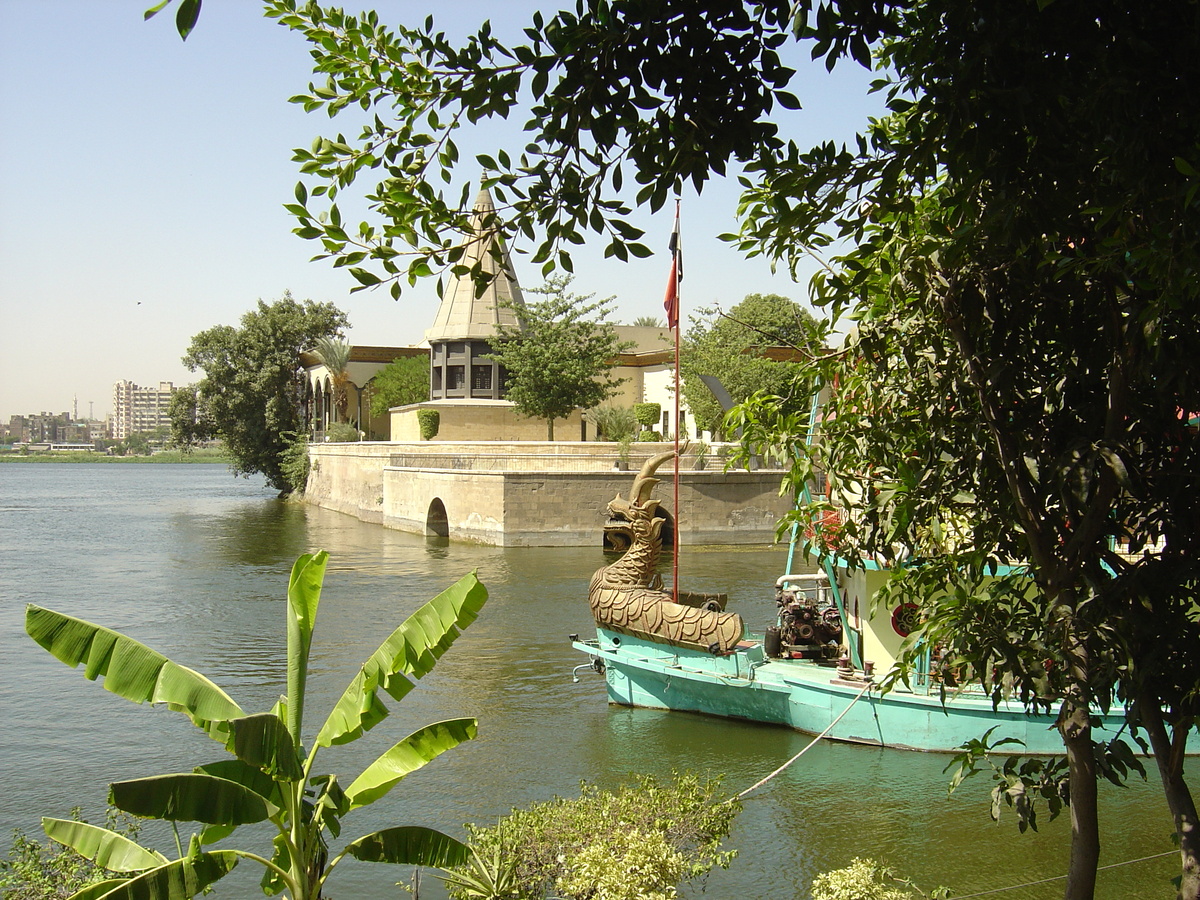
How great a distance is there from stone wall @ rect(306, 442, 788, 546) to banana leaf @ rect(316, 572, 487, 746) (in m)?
28.1

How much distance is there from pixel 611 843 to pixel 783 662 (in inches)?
282

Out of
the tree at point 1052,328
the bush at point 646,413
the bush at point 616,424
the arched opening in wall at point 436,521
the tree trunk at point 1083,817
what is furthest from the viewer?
the bush at point 646,413

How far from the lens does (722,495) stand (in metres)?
36.8

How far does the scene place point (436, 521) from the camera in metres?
39.4

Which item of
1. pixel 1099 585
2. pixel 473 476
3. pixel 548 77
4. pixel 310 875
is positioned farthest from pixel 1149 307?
pixel 473 476

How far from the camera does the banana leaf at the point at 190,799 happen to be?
5.22 meters

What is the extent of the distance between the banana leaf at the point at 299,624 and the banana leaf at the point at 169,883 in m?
0.73

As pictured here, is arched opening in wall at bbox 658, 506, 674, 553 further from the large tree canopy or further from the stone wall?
the large tree canopy

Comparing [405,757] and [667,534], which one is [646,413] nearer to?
[667,534]

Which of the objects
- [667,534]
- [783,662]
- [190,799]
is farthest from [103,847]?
[667,534]

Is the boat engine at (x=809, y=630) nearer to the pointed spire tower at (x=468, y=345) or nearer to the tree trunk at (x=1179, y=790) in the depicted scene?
the tree trunk at (x=1179, y=790)

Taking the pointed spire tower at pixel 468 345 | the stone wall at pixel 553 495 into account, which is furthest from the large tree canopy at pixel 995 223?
the pointed spire tower at pixel 468 345

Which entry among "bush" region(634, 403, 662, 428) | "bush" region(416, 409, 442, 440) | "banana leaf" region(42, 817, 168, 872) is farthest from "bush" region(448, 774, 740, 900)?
"bush" region(634, 403, 662, 428)

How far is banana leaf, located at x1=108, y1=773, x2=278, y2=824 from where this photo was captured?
522cm
